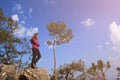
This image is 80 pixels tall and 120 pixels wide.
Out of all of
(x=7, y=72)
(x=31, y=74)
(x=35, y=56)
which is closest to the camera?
(x=31, y=74)

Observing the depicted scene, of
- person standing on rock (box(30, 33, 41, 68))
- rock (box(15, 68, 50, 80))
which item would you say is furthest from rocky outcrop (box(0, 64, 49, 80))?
person standing on rock (box(30, 33, 41, 68))

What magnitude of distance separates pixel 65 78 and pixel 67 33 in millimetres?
13609

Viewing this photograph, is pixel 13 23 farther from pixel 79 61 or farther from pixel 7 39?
pixel 79 61

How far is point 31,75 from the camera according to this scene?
1591 centimetres

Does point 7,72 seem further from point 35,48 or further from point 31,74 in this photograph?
point 35,48

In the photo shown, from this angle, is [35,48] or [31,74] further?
[35,48]

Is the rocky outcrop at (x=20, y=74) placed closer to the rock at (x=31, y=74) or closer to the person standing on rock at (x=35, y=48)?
the rock at (x=31, y=74)

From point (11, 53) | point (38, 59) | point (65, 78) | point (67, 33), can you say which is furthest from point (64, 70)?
point (38, 59)

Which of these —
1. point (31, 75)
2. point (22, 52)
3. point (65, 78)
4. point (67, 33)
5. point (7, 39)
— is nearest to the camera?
point (31, 75)

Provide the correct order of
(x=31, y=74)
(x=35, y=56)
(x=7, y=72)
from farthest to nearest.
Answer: (x=35, y=56)
(x=7, y=72)
(x=31, y=74)

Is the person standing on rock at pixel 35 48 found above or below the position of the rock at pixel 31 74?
above

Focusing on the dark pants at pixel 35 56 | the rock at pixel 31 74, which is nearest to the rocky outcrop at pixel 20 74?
the rock at pixel 31 74

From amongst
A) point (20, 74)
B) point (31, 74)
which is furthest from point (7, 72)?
point (31, 74)

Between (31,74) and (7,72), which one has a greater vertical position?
(7,72)
